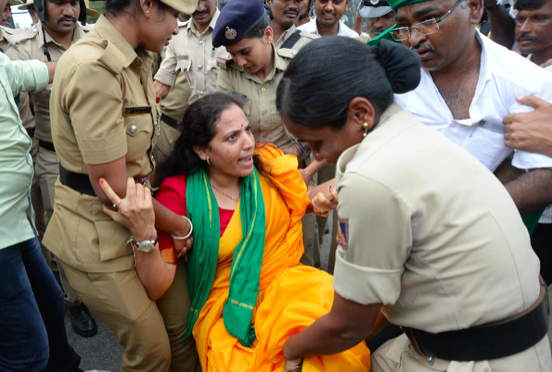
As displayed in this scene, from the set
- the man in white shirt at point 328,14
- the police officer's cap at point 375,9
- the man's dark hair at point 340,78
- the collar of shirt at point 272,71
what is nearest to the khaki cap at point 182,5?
the man's dark hair at point 340,78

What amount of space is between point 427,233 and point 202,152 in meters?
1.48

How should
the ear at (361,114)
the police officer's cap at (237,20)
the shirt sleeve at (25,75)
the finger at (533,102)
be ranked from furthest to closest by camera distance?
the police officer's cap at (237,20), the shirt sleeve at (25,75), the finger at (533,102), the ear at (361,114)

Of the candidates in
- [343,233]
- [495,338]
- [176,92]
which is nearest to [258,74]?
[176,92]

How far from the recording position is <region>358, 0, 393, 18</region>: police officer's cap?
3.42 m

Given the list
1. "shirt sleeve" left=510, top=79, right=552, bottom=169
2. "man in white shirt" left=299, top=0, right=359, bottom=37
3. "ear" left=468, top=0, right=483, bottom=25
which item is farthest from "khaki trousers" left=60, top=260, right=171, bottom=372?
"man in white shirt" left=299, top=0, right=359, bottom=37

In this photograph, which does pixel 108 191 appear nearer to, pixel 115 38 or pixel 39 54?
pixel 115 38

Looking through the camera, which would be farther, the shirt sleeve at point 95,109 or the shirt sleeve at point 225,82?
the shirt sleeve at point 225,82

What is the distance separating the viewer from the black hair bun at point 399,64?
1228 mm

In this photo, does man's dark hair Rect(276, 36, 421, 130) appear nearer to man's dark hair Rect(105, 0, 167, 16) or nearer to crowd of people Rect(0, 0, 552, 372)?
crowd of people Rect(0, 0, 552, 372)

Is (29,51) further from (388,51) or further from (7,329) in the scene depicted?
(388,51)

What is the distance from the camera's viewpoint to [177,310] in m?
2.15

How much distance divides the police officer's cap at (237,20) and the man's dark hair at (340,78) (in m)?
1.55

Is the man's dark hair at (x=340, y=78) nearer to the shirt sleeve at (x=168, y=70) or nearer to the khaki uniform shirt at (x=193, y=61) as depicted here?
the khaki uniform shirt at (x=193, y=61)

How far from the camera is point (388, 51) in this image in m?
1.23
